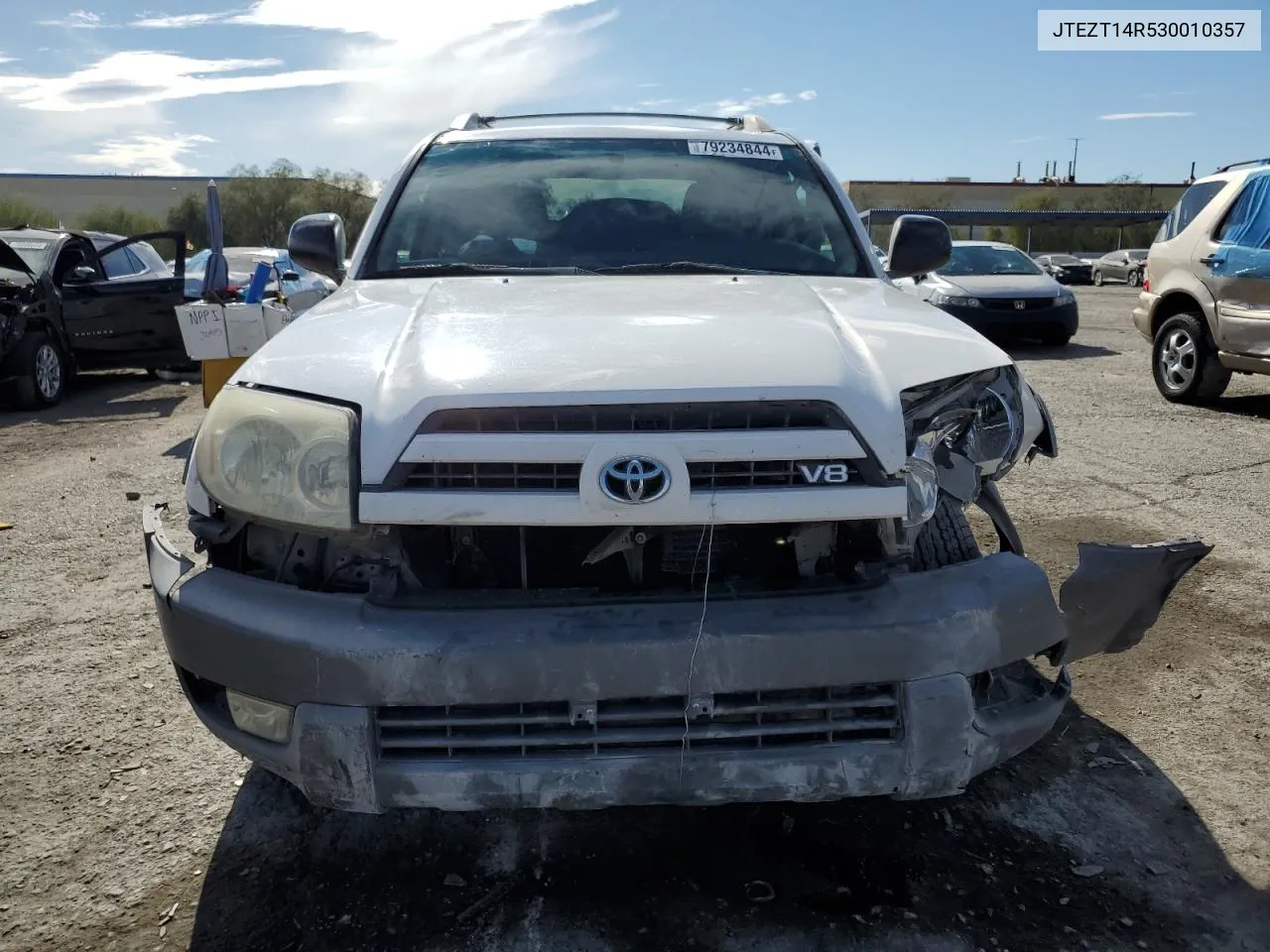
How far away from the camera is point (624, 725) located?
205cm

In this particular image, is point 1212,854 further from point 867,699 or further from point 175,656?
point 175,656

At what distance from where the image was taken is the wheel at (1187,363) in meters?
8.44

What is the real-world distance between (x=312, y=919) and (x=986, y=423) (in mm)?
1972

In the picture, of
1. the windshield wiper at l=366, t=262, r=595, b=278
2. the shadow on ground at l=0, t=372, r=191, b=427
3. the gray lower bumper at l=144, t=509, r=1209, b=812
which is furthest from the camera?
the shadow on ground at l=0, t=372, r=191, b=427

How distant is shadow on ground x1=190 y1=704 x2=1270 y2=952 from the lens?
88.7 inches

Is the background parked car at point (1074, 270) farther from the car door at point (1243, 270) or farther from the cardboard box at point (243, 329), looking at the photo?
the cardboard box at point (243, 329)

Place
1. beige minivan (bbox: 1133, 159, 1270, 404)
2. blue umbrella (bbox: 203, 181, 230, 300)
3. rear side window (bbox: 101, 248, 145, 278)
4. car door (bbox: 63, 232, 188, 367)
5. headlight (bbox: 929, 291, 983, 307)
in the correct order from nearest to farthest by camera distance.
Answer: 1. beige minivan (bbox: 1133, 159, 1270, 404)
2. blue umbrella (bbox: 203, 181, 230, 300)
3. car door (bbox: 63, 232, 188, 367)
4. rear side window (bbox: 101, 248, 145, 278)
5. headlight (bbox: 929, 291, 983, 307)

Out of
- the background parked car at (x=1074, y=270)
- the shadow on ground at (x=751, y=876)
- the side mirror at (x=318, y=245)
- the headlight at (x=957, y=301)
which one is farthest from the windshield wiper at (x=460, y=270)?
the background parked car at (x=1074, y=270)

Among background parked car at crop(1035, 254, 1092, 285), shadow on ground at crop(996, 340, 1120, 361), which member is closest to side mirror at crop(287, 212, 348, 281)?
shadow on ground at crop(996, 340, 1120, 361)

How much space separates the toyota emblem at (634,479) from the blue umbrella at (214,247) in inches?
266

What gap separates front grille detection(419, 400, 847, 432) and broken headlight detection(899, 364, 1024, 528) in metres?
0.26

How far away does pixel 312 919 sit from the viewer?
2318mm

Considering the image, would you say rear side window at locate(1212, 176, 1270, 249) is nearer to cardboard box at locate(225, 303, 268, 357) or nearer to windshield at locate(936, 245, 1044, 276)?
windshield at locate(936, 245, 1044, 276)

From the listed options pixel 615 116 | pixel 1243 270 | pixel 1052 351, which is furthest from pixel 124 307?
pixel 1052 351
